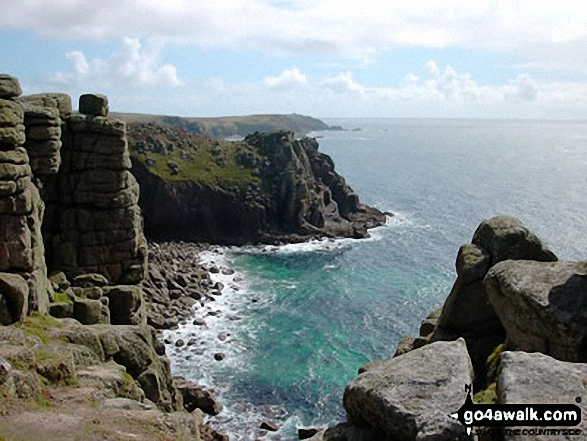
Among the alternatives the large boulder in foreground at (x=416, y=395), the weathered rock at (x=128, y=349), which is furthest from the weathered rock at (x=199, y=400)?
the large boulder in foreground at (x=416, y=395)

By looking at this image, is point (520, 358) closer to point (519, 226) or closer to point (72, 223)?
point (519, 226)

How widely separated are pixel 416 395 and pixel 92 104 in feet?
173

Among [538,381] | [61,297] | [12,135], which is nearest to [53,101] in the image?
[12,135]

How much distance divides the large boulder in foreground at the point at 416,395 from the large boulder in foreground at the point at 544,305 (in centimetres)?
373

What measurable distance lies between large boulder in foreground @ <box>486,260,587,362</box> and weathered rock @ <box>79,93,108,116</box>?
48.3 meters

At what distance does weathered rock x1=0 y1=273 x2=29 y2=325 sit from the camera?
3494 centimetres

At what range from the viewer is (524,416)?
13.9 m

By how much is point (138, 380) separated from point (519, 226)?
25.4 m

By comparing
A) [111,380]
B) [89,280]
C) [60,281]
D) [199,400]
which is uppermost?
[60,281]

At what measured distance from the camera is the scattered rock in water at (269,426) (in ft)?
176

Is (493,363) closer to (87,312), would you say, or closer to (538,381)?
(538,381)

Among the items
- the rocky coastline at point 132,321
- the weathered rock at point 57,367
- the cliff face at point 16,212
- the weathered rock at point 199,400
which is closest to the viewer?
the rocky coastline at point 132,321

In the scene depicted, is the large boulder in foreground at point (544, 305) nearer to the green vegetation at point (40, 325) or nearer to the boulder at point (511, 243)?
the boulder at point (511, 243)

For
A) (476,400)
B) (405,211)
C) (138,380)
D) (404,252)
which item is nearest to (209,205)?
(404,252)
